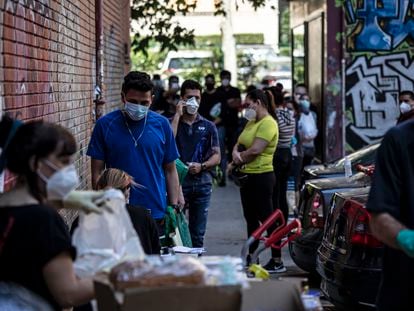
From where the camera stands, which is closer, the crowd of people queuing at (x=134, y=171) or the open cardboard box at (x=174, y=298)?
the open cardboard box at (x=174, y=298)

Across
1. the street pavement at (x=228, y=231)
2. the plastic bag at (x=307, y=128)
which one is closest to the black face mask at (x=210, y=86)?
the street pavement at (x=228, y=231)

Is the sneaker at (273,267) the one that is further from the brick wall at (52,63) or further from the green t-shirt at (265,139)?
the brick wall at (52,63)

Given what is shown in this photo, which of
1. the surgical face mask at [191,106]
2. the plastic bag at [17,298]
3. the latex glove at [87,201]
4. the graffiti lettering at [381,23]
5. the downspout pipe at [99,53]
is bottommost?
the plastic bag at [17,298]

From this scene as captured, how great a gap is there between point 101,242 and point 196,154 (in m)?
5.48

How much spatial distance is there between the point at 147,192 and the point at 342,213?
63.9 inches

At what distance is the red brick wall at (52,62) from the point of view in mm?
5988

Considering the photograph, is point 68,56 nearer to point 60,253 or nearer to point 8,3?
point 8,3

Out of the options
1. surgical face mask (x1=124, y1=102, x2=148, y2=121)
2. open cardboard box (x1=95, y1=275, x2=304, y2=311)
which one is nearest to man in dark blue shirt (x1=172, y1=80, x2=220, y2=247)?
surgical face mask (x1=124, y1=102, x2=148, y2=121)

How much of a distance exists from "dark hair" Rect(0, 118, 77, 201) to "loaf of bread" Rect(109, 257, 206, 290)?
0.49 meters

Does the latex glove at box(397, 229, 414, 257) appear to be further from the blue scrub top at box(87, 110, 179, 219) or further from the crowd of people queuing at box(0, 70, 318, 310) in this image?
the blue scrub top at box(87, 110, 179, 219)

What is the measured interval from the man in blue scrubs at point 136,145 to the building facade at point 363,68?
11.2 metres

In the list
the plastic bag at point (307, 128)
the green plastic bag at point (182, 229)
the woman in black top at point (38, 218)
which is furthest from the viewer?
the plastic bag at point (307, 128)

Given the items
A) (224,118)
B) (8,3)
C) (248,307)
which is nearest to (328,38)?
(224,118)

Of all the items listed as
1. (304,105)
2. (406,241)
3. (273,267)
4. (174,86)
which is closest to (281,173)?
(273,267)
